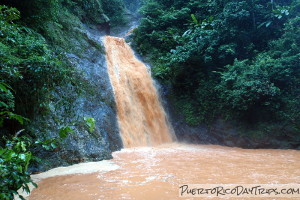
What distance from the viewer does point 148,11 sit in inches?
623

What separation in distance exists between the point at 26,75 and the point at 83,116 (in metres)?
2.00

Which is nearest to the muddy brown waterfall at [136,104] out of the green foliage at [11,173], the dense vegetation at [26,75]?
the dense vegetation at [26,75]

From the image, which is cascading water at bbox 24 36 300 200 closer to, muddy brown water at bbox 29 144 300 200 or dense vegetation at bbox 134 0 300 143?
muddy brown water at bbox 29 144 300 200

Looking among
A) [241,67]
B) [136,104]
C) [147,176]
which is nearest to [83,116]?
[147,176]

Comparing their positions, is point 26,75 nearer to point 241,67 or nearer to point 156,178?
point 156,178

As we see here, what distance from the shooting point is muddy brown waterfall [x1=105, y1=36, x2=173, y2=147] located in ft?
31.4

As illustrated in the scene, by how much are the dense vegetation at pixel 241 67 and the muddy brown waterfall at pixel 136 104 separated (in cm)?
105

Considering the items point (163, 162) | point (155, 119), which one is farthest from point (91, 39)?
point (163, 162)

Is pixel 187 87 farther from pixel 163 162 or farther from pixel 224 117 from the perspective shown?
pixel 163 162

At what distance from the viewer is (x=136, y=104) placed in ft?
34.4

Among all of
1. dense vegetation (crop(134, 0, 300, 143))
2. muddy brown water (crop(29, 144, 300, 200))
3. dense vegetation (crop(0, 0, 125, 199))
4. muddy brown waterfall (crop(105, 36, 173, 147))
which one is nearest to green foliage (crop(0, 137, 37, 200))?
dense vegetation (crop(0, 0, 125, 199))

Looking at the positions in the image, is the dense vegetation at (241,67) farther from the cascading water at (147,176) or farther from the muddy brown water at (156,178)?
the muddy brown water at (156,178)

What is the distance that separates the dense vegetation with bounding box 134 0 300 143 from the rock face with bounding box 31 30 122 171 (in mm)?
3382

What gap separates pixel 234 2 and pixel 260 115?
18.0 ft
